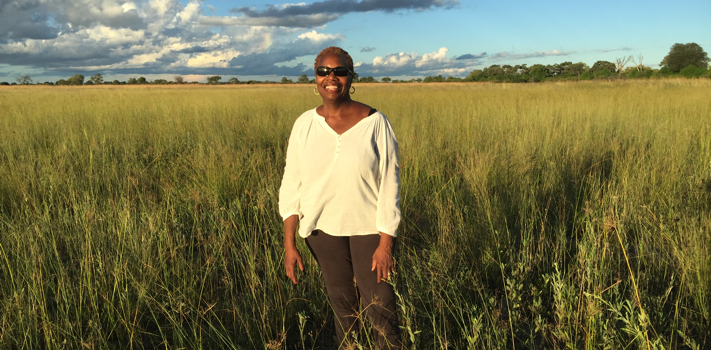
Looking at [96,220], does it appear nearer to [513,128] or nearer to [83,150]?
[83,150]

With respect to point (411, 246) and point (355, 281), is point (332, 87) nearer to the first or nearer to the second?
point (355, 281)

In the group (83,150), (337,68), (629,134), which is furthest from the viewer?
(629,134)

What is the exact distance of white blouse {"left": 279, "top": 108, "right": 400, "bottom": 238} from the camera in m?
1.54

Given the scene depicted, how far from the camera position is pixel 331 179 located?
Result: 158 centimetres

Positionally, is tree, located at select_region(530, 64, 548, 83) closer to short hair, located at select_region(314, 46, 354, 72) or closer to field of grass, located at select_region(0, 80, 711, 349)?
field of grass, located at select_region(0, 80, 711, 349)

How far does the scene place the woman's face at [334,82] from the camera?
157 cm

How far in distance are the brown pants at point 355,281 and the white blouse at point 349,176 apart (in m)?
0.07

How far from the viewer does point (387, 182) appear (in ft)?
5.09

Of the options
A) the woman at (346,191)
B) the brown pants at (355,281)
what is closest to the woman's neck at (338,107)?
the woman at (346,191)

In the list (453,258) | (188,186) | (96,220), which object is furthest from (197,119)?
(453,258)

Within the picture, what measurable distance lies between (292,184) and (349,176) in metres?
0.35

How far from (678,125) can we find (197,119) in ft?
29.9

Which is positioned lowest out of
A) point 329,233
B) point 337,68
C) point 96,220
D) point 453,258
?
point 453,258

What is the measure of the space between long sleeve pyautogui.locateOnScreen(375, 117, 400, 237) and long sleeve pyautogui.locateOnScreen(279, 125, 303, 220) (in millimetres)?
409
